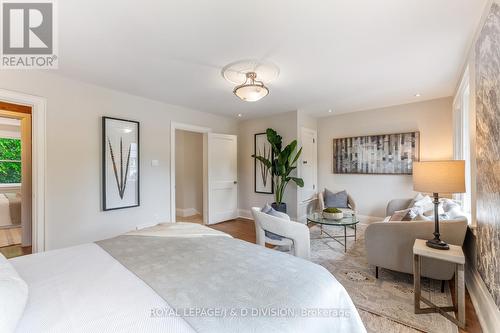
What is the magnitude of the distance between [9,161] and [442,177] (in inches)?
322

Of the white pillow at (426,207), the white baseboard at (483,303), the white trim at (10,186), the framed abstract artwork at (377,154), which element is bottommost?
the white baseboard at (483,303)

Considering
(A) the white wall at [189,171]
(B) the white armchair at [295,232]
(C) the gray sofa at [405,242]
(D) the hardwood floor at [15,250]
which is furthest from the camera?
(A) the white wall at [189,171]

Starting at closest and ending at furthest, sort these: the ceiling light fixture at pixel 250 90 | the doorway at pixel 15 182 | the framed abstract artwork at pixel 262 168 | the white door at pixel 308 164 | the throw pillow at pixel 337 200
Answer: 1. the ceiling light fixture at pixel 250 90
2. the doorway at pixel 15 182
3. the throw pillow at pixel 337 200
4. the white door at pixel 308 164
5. the framed abstract artwork at pixel 262 168

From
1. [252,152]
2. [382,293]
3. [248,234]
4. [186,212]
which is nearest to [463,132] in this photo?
[382,293]

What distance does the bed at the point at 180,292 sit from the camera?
0.83 m

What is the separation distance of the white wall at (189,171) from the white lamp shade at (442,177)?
4.68 m

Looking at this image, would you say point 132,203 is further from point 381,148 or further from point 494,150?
point 381,148

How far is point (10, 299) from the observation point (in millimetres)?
817

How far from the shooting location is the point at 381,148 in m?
4.41

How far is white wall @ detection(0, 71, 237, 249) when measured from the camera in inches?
110

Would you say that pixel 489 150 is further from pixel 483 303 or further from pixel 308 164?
pixel 308 164

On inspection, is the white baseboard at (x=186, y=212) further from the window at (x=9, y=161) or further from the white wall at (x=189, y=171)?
the window at (x=9, y=161)

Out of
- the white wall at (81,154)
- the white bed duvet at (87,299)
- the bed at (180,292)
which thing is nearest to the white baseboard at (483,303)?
the bed at (180,292)

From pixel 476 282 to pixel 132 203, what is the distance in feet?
13.7
